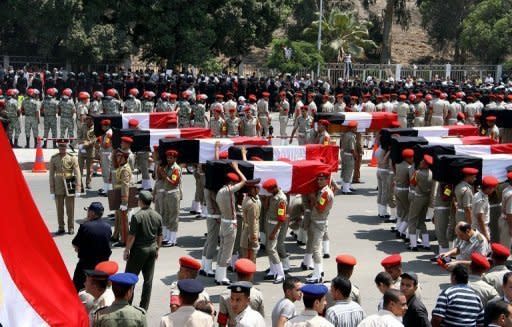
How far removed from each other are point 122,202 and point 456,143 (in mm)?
5974

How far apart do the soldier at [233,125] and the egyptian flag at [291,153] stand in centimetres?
666

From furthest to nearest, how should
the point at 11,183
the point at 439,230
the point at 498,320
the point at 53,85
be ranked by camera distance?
1. the point at 53,85
2. the point at 439,230
3. the point at 498,320
4. the point at 11,183

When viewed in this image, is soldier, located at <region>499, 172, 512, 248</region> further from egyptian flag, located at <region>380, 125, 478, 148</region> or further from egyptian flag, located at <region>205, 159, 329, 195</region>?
egyptian flag, located at <region>380, 125, 478, 148</region>

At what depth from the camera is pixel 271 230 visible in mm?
13109

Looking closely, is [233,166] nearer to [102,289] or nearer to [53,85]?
[102,289]

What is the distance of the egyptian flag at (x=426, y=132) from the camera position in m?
17.2

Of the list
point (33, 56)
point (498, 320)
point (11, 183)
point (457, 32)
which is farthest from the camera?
point (457, 32)

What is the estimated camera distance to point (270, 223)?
13.1 m

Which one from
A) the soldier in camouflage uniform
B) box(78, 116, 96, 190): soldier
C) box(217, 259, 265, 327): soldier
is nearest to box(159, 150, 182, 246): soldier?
box(78, 116, 96, 190): soldier

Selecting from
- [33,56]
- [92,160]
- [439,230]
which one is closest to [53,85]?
[33,56]

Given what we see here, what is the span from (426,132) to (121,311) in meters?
11.6

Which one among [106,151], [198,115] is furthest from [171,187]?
[198,115]

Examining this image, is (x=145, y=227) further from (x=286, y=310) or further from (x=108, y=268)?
(x=286, y=310)

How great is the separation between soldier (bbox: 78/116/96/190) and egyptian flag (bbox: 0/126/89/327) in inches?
497
